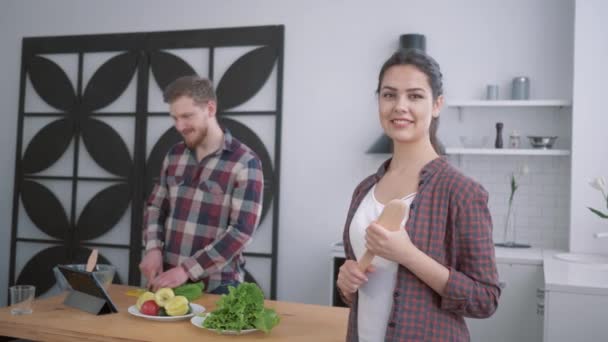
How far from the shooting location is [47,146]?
5.32 metres

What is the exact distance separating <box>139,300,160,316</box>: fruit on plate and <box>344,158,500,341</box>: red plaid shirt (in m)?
1.05

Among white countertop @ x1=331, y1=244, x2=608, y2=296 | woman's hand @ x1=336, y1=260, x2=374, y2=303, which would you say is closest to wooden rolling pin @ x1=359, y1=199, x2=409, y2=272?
woman's hand @ x1=336, y1=260, x2=374, y2=303

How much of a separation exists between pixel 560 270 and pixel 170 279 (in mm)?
2020

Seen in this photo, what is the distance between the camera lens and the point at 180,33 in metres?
5.04

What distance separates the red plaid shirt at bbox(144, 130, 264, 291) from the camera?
2.54 meters

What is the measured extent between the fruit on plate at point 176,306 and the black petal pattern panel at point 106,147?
315 cm

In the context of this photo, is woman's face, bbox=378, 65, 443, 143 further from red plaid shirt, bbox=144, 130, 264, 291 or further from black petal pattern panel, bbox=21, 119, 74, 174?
black petal pattern panel, bbox=21, 119, 74, 174

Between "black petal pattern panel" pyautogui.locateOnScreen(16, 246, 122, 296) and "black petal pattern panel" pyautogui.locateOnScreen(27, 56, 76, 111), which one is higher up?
"black petal pattern panel" pyautogui.locateOnScreen(27, 56, 76, 111)

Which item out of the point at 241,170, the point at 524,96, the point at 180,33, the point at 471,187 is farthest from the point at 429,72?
the point at 180,33

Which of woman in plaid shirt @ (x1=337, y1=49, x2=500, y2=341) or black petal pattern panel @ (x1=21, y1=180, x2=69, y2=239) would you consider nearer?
woman in plaid shirt @ (x1=337, y1=49, x2=500, y2=341)

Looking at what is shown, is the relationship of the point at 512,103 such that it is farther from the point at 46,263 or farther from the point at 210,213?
the point at 46,263

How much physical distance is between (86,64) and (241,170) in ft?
10.6

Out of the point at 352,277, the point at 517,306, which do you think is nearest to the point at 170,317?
the point at 352,277

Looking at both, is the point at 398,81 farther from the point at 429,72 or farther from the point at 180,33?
the point at 180,33
